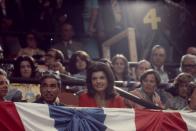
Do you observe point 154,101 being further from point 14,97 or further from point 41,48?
point 41,48

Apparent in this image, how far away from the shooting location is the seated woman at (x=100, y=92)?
771 centimetres

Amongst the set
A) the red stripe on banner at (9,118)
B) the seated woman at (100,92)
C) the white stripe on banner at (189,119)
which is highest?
the seated woman at (100,92)

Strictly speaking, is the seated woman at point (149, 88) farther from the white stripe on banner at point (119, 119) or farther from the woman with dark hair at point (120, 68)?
→ the white stripe on banner at point (119, 119)

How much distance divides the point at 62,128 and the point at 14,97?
98cm

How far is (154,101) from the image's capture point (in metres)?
8.52

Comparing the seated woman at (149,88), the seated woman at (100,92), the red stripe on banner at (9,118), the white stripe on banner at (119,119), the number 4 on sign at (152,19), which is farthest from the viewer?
the number 4 on sign at (152,19)

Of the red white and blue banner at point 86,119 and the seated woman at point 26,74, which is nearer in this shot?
the red white and blue banner at point 86,119

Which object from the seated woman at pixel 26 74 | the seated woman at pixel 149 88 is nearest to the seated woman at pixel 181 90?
the seated woman at pixel 149 88

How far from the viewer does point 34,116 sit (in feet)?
22.9

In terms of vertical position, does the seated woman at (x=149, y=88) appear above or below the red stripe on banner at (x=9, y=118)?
above

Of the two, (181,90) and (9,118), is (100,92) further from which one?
(181,90)

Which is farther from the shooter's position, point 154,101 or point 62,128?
point 154,101

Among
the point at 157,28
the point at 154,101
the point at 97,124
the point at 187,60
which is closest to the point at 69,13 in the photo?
the point at 157,28

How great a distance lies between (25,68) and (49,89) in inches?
59.2
